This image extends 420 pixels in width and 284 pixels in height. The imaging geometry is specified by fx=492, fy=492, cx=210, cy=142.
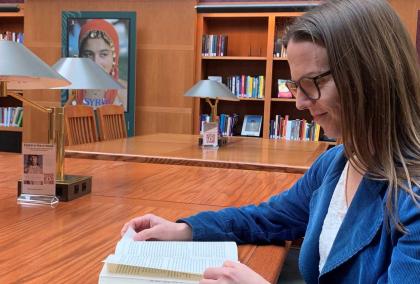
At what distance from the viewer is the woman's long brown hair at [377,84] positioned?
780mm

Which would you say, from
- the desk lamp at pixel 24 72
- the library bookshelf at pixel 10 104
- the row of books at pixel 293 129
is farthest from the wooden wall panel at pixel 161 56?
the desk lamp at pixel 24 72

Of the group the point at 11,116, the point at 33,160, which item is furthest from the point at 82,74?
the point at 11,116

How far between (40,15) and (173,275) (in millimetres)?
5105

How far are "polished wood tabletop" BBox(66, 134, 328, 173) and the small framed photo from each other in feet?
6.10

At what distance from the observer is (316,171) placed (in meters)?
1.14

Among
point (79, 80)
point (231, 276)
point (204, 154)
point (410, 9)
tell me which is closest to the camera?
point (231, 276)

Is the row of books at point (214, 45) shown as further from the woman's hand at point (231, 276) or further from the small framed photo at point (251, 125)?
the woman's hand at point (231, 276)

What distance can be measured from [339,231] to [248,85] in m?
4.30

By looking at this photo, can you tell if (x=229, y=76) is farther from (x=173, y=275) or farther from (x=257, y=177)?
(x=173, y=275)

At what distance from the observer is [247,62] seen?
5.32m

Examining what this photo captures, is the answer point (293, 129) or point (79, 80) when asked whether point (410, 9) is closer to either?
point (293, 129)

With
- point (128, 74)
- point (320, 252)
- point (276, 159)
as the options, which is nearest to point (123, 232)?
point (320, 252)

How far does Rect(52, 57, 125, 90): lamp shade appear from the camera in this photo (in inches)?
59.7

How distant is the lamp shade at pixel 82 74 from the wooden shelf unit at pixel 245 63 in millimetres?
3517
